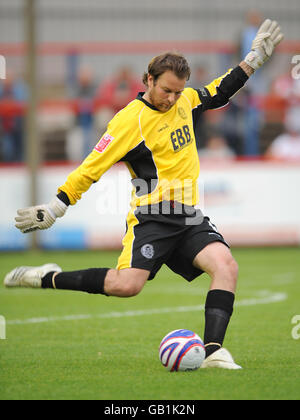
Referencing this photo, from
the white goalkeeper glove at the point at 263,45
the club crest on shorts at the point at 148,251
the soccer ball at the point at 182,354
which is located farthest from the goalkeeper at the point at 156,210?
the white goalkeeper glove at the point at 263,45

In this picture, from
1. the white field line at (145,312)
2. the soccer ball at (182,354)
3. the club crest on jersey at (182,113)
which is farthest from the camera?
the white field line at (145,312)

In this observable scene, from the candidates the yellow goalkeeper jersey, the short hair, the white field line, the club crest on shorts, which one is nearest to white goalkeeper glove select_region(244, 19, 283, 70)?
the yellow goalkeeper jersey

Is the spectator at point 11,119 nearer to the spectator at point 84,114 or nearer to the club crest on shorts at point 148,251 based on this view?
the spectator at point 84,114

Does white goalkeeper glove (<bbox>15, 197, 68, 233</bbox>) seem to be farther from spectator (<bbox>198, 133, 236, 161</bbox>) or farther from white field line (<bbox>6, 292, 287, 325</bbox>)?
spectator (<bbox>198, 133, 236, 161</bbox>)

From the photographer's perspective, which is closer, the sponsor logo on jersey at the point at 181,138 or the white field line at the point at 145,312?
the sponsor logo on jersey at the point at 181,138

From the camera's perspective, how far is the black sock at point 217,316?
18.7 feet

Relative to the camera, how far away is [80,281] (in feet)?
19.0

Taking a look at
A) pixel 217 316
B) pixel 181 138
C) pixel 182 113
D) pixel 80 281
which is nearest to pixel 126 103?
pixel 182 113

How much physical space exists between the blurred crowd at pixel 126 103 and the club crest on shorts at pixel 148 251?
892 centimetres

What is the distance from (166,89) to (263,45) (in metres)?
1.04

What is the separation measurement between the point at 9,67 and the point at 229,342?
31.9ft

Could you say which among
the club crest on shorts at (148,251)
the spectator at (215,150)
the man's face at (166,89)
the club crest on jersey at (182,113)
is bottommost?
the club crest on shorts at (148,251)

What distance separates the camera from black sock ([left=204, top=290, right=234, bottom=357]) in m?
5.71
